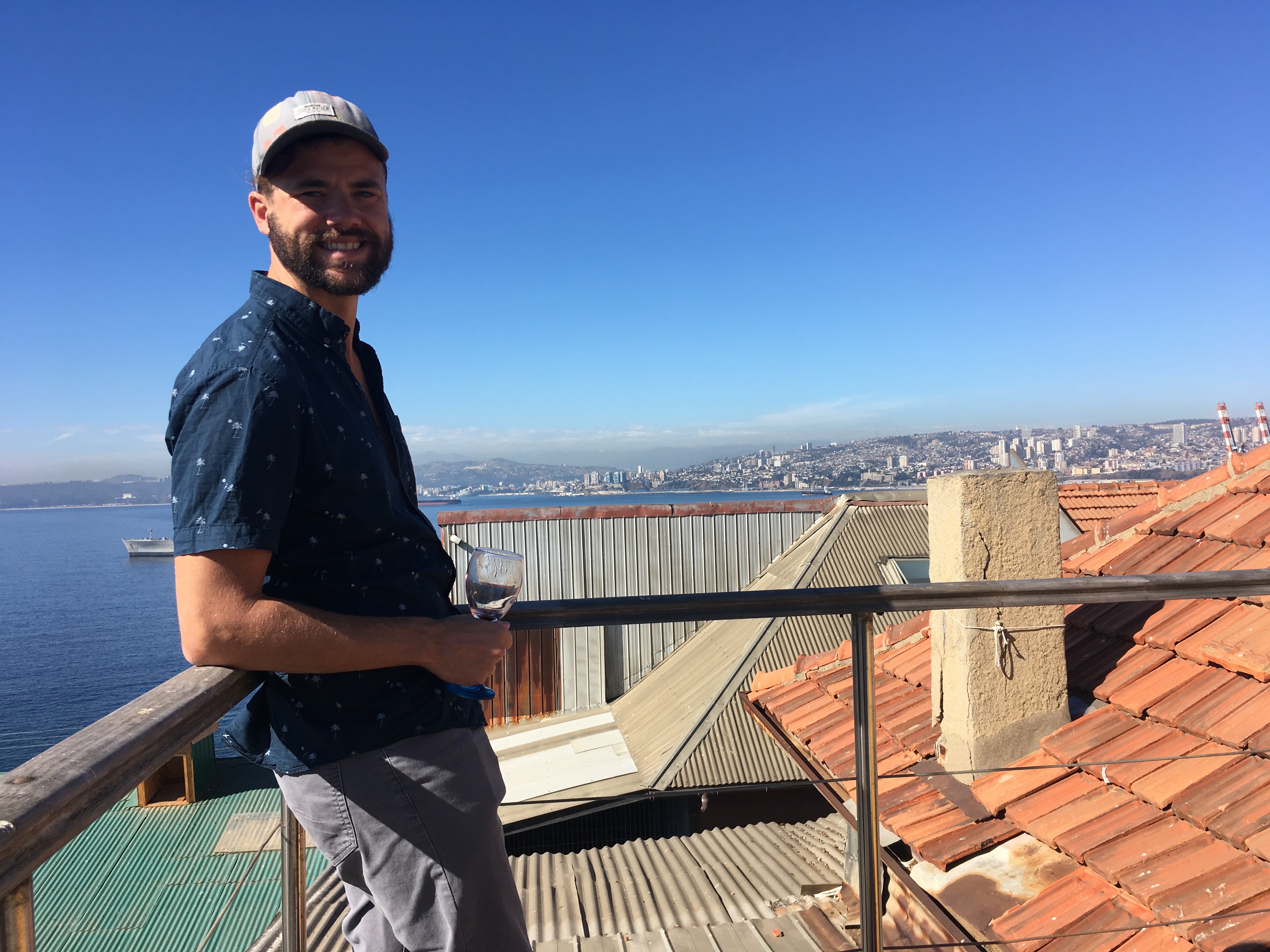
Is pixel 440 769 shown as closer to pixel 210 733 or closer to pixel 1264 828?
pixel 210 733

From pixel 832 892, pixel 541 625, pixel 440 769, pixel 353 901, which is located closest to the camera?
pixel 440 769

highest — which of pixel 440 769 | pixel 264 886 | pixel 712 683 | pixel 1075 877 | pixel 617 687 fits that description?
pixel 440 769

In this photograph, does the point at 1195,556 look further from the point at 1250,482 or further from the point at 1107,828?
the point at 1107,828

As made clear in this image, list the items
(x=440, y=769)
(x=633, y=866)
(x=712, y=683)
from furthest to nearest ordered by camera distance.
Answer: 1. (x=712, y=683)
2. (x=633, y=866)
3. (x=440, y=769)

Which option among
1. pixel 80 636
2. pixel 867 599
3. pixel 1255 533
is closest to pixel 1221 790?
pixel 1255 533

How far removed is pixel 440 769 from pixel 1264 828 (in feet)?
8.17

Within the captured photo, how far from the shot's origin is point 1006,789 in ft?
10.0

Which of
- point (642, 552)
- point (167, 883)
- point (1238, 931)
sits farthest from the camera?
point (642, 552)

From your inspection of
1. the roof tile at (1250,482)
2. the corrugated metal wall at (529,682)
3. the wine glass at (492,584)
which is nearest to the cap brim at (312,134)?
the wine glass at (492,584)

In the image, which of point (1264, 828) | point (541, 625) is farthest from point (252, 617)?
point (1264, 828)

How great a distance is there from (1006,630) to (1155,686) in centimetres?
56

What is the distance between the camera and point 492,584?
150cm

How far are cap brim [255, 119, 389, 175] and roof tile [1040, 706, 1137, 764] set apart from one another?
3159mm

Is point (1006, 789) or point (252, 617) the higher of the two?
point (252, 617)
